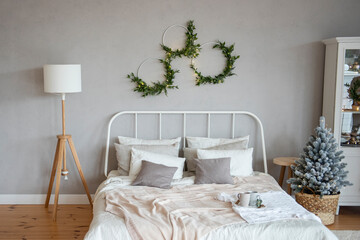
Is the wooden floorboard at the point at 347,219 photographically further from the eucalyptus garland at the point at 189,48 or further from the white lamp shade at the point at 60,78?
the white lamp shade at the point at 60,78

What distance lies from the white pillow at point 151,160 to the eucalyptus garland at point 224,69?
94cm

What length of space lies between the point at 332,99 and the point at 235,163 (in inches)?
49.7

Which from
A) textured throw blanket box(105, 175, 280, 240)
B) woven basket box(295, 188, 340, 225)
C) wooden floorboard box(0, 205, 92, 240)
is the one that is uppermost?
textured throw blanket box(105, 175, 280, 240)

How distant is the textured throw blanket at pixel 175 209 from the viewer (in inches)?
115

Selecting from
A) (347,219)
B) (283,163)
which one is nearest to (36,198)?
(283,163)

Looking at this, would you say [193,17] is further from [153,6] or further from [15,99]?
[15,99]

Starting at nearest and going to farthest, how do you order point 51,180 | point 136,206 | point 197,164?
point 136,206, point 197,164, point 51,180

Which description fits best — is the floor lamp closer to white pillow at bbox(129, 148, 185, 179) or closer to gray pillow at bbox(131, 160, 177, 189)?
white pillow at bbox(129, 148, 185, 179)

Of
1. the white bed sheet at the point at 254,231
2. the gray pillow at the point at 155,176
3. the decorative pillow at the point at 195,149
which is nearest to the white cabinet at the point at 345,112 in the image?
the decorative pillow at the point at 195,149

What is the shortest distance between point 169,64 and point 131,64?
1.40 feet

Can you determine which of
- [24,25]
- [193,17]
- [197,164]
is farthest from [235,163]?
[24,25]

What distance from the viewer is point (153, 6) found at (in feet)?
14.8

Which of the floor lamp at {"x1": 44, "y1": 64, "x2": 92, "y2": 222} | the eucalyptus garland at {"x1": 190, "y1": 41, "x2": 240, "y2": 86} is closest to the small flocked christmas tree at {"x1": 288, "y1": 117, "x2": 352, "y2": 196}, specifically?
the eucalyptus garland at {"x1": 190, "y1": 41, "x2": 240, "y2": 86}

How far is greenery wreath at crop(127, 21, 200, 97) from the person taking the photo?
452 centimetres
